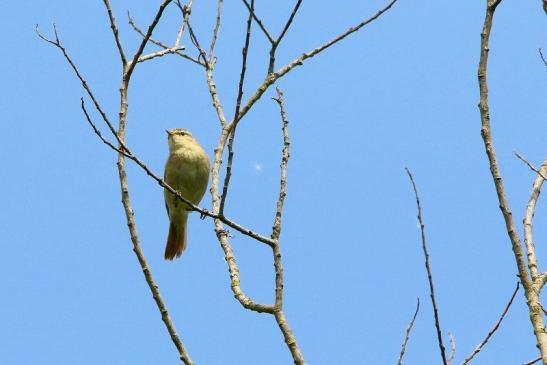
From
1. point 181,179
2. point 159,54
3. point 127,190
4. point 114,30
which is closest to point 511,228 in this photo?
point 127,190

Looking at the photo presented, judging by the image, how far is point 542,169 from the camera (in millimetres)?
4254

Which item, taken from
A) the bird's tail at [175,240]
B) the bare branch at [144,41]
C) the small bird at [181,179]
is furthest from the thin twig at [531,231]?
the bird's tail at [175,240]

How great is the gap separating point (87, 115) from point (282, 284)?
1334 mm

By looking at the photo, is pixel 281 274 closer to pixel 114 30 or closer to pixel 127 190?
pixel 127 190

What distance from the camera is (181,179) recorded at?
848 cm

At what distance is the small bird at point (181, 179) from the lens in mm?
8469

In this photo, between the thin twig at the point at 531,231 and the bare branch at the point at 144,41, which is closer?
the thin twig at the point at 531,231

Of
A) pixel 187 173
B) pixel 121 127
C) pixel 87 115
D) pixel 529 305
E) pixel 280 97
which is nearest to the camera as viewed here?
pixel 529 305

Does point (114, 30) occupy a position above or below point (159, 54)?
below

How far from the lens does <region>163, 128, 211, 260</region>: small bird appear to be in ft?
27.8

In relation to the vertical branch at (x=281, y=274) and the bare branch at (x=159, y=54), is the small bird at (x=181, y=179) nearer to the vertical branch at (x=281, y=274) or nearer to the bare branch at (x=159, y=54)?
the bare branch at (x=159, y=54)

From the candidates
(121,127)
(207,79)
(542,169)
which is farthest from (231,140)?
(207,79)

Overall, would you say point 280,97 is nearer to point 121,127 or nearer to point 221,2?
point 121,127

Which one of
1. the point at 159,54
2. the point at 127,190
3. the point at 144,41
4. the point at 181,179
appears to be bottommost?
the point at 127,190
